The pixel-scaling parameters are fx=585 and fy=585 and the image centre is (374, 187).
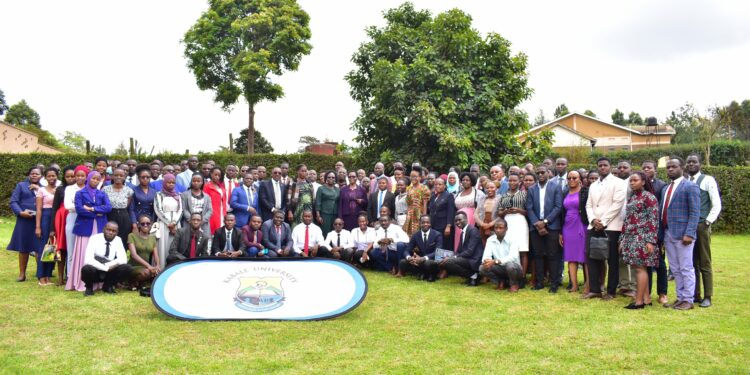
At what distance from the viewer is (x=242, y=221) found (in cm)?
1001

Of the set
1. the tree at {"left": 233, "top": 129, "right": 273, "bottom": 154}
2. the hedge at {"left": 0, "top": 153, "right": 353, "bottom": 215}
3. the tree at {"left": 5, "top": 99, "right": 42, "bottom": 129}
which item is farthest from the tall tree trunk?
the tree at {"left": 5, "top": 99, "right": 42, "bottom": 129}

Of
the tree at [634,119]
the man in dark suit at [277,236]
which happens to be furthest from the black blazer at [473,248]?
the tree at [634,119]

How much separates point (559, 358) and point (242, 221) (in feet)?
20.6

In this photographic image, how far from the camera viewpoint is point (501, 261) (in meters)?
8.61

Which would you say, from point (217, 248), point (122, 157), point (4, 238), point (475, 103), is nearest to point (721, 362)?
point (217, 248)

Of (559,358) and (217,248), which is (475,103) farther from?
(559,358)

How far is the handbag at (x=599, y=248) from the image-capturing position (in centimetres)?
769

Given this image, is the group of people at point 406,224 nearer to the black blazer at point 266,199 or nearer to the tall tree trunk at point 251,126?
the black blazer at point 266,199

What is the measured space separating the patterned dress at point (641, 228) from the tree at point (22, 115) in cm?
6701

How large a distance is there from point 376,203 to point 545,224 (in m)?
3.36

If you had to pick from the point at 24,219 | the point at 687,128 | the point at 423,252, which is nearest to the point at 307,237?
the point at 423,252

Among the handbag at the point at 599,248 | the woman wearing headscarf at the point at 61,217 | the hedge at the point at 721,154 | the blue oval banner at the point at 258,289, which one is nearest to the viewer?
the blue oval banner at the point at 258,289

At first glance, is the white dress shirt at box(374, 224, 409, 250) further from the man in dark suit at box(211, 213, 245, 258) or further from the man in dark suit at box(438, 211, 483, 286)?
the man in dark suit at box(211, 213, 245, 258)

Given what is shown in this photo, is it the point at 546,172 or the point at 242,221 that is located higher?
the point at 546,172
